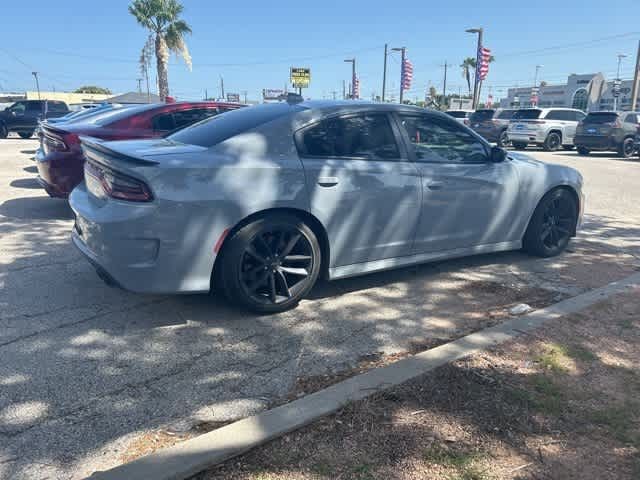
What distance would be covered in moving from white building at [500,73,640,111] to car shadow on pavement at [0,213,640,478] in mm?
64130

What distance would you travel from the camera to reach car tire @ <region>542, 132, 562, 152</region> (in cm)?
2117

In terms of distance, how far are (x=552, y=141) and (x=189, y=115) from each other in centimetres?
1795

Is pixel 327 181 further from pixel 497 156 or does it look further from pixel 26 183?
pixel 26 183

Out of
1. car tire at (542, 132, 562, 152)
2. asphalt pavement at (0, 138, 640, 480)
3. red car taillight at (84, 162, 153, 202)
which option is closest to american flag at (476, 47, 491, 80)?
car tire at (542, 132, 562, 152)

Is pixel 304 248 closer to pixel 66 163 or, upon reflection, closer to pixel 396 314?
pixel 396 314

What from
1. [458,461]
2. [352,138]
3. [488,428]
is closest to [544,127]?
[352,138]

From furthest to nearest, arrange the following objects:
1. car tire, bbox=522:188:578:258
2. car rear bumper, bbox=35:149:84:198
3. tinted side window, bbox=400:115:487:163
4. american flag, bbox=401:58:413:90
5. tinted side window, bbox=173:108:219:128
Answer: american flag, bbox=401:58:413:90 → tinted side window, bbox=173:108:219:128 → car rear bumper, bbox=35:149:84:198 → car tire, bbox=522:188:578:258 → tinted side window, bbox=400:115:487:163

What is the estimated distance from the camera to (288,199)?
146 inches

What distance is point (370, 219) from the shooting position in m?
4.14

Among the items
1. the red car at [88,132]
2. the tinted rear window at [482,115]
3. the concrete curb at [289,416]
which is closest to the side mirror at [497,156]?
the concrete curb at [289,416]

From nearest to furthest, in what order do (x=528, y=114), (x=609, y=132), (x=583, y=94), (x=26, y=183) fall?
(x=26, y=183) < (x=609, y=132) < (x=528, y=114) < (x=583, y=94)

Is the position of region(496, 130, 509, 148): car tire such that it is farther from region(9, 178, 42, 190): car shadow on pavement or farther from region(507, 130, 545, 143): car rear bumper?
region(9, 178, 42, 190): car shadow on pavement

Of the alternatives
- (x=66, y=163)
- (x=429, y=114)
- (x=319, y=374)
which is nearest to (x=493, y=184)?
(x=429, y=114)

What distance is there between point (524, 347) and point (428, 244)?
1444 millimetres
